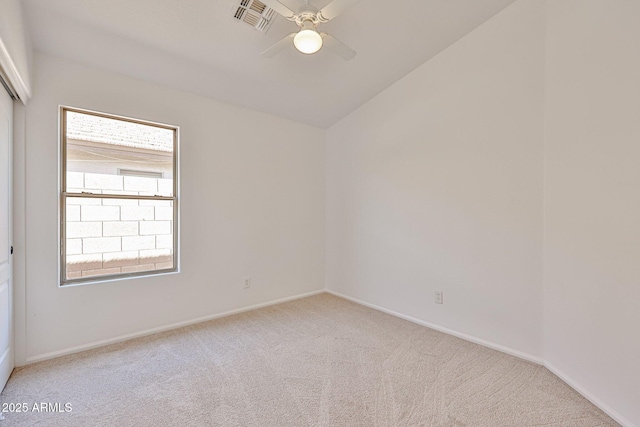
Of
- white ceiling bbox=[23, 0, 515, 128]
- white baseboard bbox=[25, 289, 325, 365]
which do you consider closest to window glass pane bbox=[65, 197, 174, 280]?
white baseboard bbox=[25, 289, 325, 365]

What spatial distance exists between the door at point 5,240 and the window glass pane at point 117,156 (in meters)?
0.42

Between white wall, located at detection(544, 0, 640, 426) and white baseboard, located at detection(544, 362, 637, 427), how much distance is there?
1 centimetres

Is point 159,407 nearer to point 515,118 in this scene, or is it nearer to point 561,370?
point 561,370

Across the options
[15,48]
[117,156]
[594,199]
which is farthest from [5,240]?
[594,199]

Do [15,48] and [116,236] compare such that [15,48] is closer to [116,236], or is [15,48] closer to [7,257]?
[7,257]

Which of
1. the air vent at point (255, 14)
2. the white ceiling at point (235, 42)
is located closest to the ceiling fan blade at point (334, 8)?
the white ceiling at point (235, 42)

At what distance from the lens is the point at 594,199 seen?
1776mm

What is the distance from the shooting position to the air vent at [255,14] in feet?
6.76

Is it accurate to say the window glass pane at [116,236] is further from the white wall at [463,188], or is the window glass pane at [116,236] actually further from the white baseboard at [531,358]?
the white baseboard at [531,358]

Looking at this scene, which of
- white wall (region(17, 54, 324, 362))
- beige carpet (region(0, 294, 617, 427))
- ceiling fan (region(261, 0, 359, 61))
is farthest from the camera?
white wall (region(17, 54, 324, 362))

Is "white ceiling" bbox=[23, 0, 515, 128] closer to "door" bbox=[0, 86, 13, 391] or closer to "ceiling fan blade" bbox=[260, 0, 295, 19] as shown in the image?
"ceiling fan blade" bbox=[260, 0, 295, 19]

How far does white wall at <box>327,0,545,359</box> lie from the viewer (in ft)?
7.45

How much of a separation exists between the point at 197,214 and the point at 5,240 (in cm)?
141

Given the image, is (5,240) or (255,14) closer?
(5,240)
